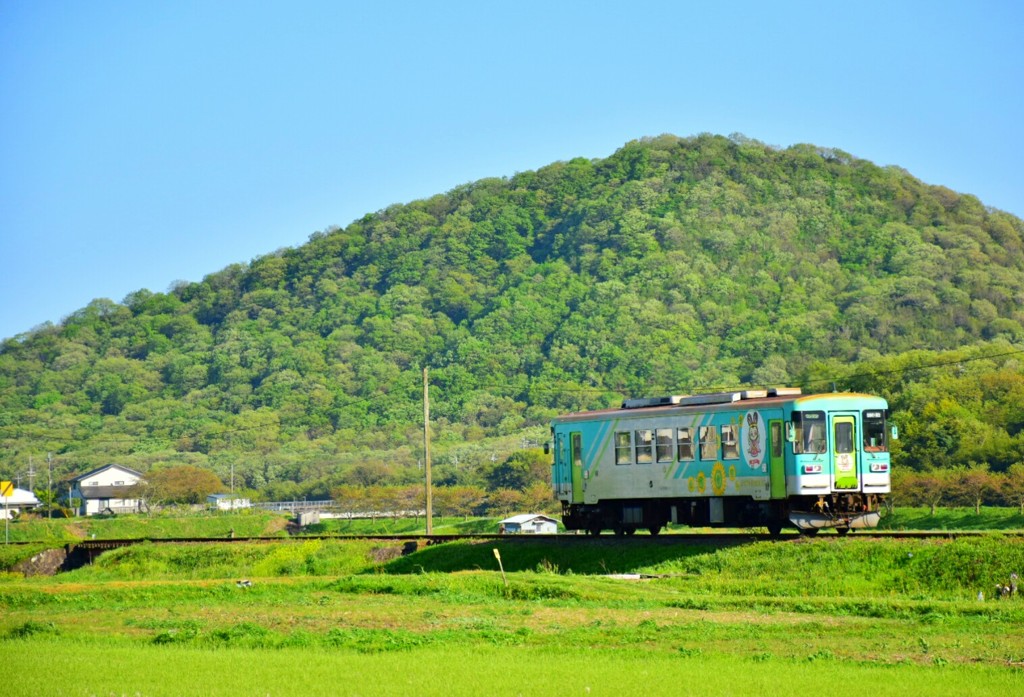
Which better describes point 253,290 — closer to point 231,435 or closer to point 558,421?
point 231,435

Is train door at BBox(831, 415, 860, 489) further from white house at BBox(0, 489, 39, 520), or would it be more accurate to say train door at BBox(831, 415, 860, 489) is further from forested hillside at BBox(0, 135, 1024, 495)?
white house at BBox(0, 489, 39, 520)

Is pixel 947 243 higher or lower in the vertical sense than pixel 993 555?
higher

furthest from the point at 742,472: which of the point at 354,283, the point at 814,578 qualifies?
the point at 354,283

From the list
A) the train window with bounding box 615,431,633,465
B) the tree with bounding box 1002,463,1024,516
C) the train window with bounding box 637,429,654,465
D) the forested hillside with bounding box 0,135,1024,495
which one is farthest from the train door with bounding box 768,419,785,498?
the forested hillside with bounding box 0,135,1024,495

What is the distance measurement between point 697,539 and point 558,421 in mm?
6070

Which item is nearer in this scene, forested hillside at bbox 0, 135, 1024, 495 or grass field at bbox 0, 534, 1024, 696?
grass field at bbox 0, 534, 1024, 696

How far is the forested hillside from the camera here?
125125 millimetres

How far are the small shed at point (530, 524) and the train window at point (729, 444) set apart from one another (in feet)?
92.2

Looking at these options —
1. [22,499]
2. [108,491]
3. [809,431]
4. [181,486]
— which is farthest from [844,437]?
[108,491]

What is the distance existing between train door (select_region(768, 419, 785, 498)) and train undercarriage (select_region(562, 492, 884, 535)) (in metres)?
0.36

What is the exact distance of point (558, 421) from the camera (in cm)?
3528

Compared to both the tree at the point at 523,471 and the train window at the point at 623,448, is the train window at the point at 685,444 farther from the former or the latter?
the tree at the point at 523,471

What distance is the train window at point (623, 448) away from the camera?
33000mm

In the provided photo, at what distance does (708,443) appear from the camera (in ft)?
102
